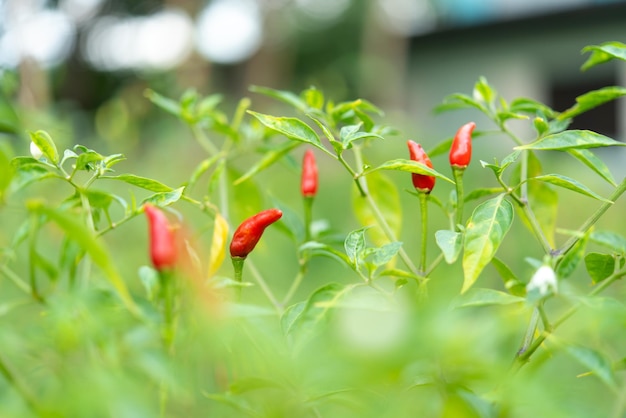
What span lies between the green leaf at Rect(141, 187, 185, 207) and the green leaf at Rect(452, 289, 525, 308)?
0.22m

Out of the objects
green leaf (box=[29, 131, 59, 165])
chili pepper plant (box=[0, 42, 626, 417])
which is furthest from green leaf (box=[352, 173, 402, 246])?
green leaf (box=[29, 131, 59, 165])

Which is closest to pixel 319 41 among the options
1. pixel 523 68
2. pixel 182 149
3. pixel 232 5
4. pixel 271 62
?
pixel 232 5

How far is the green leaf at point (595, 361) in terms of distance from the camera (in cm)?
45

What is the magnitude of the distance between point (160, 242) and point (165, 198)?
8 centimetres

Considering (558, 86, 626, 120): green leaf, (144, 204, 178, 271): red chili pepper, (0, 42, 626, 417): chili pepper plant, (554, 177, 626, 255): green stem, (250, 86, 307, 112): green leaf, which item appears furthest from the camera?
(250, 86, 307, 112): green leaf

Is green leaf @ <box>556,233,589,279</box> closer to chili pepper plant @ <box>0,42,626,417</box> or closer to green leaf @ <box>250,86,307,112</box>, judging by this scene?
chili pepper plant @ <box>0,42,626,417</box>

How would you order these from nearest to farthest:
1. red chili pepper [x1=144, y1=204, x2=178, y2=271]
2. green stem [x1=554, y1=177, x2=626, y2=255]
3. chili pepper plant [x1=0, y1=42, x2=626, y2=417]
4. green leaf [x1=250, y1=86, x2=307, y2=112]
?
chili pepper plant [x1=0, y1=42, x2=626, y2=417]
red chili pepper [x1=144, y1=204, x2=178, y2=271]
green stem [x1=554, y1=177, x2=626, y2=255]
green leaf [x1=250, y1=86, x2=307, y2=112]

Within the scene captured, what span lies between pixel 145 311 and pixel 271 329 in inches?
6.1

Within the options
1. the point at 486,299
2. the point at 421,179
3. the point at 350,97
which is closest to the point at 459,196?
the point at 421,179

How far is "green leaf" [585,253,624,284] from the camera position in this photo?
2.11 ft

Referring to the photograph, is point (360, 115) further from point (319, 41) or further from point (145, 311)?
point (319, 41)

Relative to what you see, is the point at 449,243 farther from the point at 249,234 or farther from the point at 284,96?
the point at 284,96

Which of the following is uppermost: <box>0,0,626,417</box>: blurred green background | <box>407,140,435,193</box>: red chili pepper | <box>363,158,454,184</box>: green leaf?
<box>363,158,454,184</box>: green leaf

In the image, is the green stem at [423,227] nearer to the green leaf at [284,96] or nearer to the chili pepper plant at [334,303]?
the chili pepper plant at [334,303]
